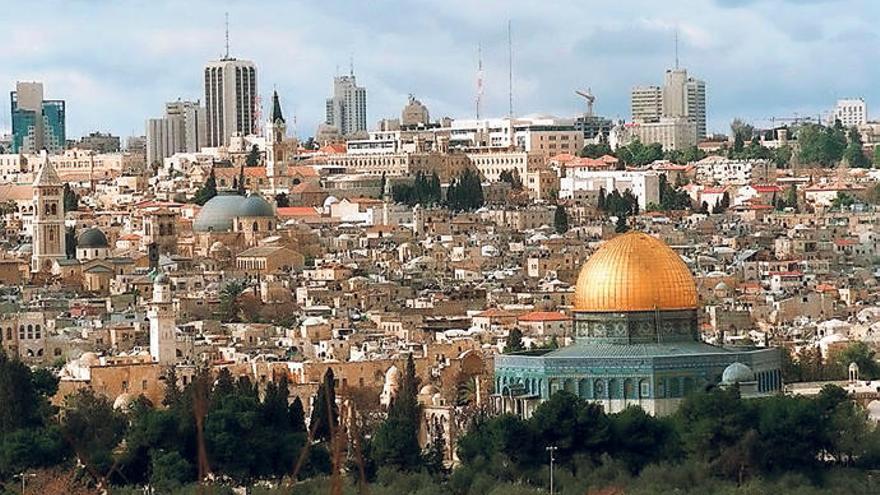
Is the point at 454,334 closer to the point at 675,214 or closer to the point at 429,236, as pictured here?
the point at 429,236

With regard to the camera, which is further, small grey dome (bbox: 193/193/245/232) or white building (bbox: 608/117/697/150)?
white building (bbox: 608/117/697/150)

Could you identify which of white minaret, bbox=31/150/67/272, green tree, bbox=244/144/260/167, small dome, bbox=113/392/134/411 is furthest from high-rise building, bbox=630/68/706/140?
small dome, bbox=113/392/134/411

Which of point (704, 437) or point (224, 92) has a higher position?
point (224, 92)

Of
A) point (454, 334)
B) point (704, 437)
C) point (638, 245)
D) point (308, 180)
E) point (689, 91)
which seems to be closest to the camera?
point (704, 437)

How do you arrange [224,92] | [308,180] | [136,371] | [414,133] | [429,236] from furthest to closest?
1. [224,92]
2. [414,133]
3. [308,180]
4. [429,236]
5. [136,371]

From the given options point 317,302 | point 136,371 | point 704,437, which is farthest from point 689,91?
point 704,437

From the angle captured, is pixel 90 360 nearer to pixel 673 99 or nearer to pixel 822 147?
pixel 822 147

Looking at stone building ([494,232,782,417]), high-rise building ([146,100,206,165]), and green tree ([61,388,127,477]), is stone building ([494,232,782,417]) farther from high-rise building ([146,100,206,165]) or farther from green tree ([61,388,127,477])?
high-rise building ([146,100,206,165])

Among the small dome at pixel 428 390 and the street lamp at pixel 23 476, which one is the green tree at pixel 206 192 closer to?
the small dome at pixel 428 390
